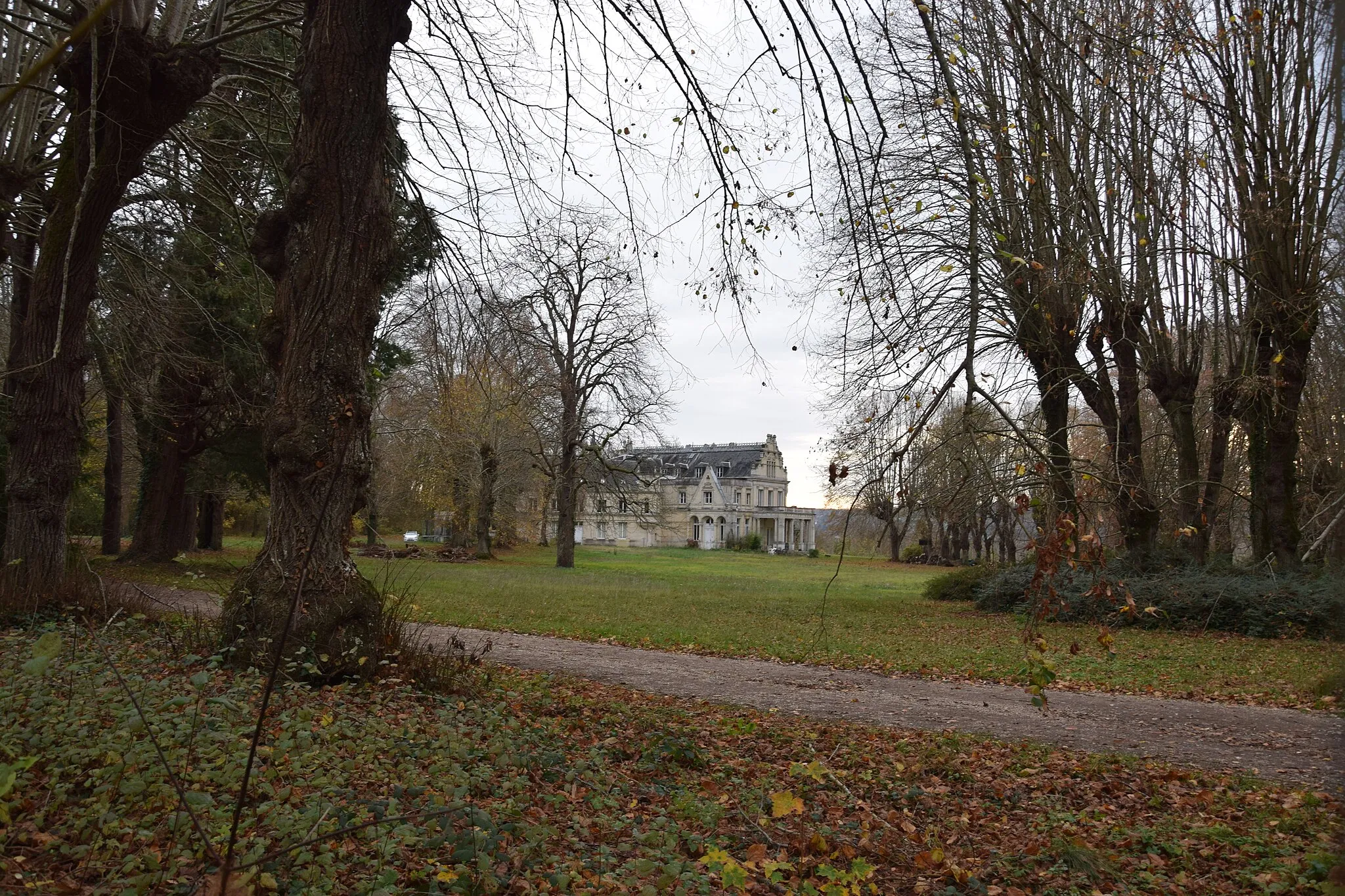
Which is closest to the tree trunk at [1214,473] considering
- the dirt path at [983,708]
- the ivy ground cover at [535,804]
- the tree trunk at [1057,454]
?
the tree trunk at [1057,454]

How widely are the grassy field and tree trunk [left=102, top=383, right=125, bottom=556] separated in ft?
7.74

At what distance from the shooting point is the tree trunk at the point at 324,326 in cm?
651

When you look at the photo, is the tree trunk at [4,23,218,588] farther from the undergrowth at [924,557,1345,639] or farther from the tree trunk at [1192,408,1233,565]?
the tree trunk at [1192,408,1233,565]

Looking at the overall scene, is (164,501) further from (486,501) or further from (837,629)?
(837,629)

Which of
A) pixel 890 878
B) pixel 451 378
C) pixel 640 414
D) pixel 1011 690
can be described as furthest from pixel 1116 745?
pixel 640 414

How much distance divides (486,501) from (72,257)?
2832cm

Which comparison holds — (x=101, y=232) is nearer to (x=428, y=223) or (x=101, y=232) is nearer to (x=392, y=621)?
(x=428, y=223)

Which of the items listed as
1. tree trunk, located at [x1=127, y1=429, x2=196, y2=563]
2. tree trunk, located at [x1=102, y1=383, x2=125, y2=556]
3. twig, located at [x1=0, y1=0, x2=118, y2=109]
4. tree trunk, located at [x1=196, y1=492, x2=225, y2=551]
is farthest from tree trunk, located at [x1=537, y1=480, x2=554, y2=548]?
twig, located at [x1=0, y1=0, x2=118, y2=109]

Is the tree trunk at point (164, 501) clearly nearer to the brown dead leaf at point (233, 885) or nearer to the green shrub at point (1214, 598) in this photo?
the green shrub at point (1214, 598)

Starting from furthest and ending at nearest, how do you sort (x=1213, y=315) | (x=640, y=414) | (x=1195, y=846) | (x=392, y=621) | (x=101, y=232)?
(x=640, y=414)
(x=1213, y=315)
(x=101, y=232)
(x=392, y=621)
(x=1195, y=846)

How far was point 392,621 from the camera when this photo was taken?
23.5 feet

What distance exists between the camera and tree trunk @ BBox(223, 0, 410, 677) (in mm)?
6508

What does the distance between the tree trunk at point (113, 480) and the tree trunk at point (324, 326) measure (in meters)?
15.9

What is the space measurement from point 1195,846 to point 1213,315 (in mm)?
15648
